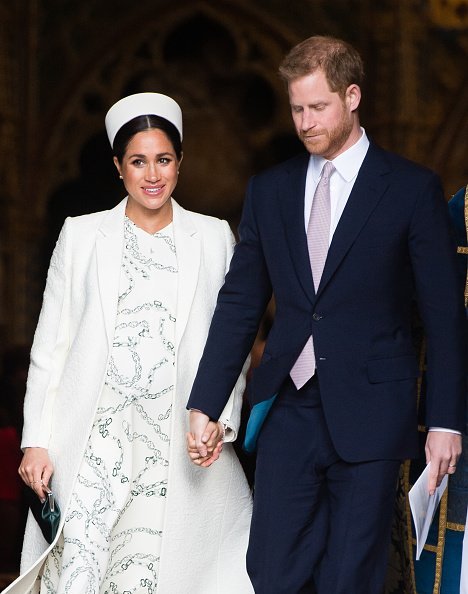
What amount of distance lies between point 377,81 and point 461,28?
718mm

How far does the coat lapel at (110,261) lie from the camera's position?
4.15 m

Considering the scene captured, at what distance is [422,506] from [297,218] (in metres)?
0.90

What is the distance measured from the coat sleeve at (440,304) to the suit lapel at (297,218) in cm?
30

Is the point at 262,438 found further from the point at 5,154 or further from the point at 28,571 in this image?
the point at 5,154

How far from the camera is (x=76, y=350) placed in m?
4.19

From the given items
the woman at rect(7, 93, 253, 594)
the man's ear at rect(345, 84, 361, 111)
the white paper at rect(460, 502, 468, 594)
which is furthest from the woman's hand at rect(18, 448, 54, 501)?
the man's ear at rect(345, 84, 361, 111)

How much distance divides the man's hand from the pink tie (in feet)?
1.27

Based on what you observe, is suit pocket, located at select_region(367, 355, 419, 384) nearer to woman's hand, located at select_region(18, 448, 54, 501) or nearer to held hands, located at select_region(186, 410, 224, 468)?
held hands, located at select_region(186, 410, 224, 468)

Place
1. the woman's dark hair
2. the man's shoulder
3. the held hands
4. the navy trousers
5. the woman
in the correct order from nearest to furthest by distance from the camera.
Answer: the navy trousers
the man's shoulder
the held hands
the woman
the woman's dark hair

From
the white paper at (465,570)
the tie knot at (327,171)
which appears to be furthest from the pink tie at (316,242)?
the white paper at (465,570)

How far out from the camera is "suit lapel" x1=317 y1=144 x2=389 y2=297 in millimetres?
3787

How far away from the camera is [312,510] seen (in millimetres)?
3850

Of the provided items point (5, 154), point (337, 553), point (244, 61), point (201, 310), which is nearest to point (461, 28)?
point (244, 61)

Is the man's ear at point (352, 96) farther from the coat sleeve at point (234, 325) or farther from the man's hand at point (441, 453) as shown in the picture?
the man's hand at point (441, 453)
